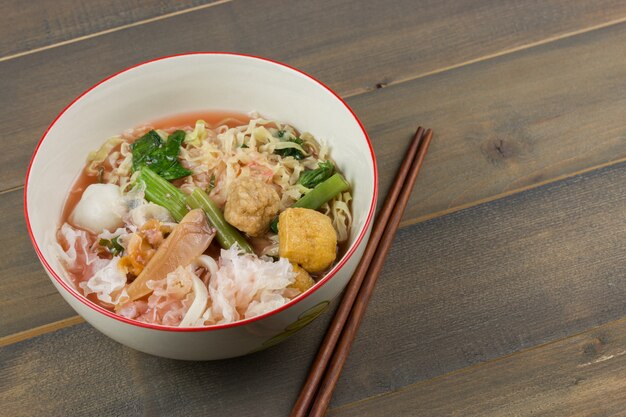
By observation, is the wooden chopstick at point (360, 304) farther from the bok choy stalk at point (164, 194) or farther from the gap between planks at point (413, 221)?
the bok choy stalk at point (164, 194)

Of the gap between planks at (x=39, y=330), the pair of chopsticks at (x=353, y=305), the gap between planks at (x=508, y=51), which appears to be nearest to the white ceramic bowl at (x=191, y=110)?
the pair of chopsticks at (x=353, y=305)

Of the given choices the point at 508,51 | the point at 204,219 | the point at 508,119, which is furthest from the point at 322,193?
the point at 508,51

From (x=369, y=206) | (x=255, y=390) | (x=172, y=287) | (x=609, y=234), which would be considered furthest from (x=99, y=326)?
(x=609, y=234)

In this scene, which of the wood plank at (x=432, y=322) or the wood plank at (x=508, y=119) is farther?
the wood plank at (x=508, y=119)

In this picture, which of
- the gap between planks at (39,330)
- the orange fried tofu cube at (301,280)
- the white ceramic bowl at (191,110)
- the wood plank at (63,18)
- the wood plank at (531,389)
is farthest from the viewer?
the wood plank at (63,18)

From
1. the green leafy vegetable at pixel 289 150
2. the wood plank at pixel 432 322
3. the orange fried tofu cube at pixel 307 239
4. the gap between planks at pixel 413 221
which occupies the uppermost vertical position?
the green leafy vegetable at pixel 289 150

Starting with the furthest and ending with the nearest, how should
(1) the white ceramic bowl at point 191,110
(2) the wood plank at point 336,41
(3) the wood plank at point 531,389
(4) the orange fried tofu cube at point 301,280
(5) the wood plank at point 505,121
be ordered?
(2) the wood plank at point 336,41
(5) the wood plank at point 505,121
(3) the wood plank at point 531,389
(4) the orange fried tofu cube at point 301,280
(1) the white ceramic bowl at point 191,110

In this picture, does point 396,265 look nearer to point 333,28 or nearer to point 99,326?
point 99,326
